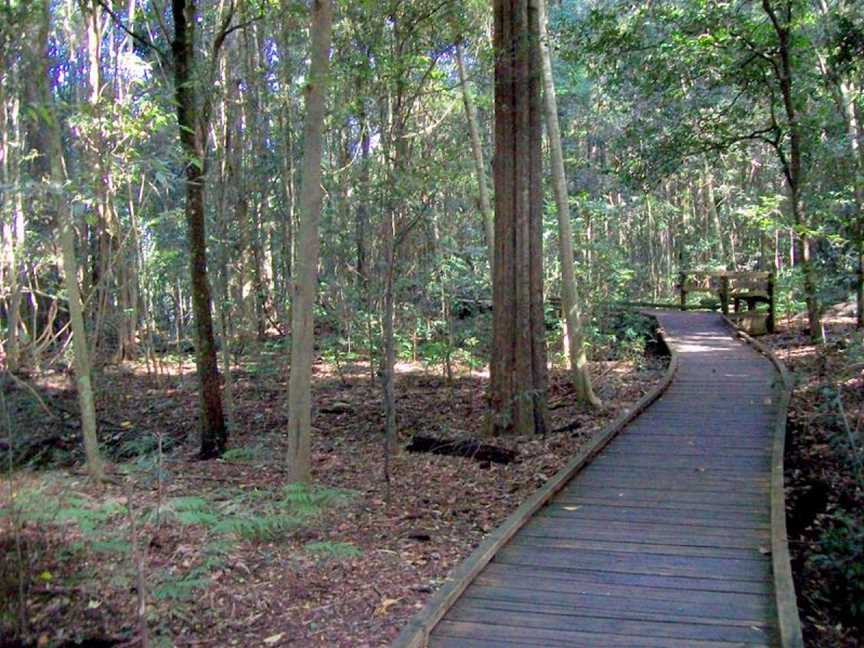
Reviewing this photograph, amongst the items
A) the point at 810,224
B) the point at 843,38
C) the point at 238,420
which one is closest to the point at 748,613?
the point at 843,38

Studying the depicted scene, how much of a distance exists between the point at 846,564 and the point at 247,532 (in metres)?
4.18

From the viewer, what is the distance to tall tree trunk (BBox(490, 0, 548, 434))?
9.88m

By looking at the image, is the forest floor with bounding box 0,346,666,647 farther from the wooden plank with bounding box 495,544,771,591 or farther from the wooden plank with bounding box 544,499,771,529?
the wooden plank with bounding box 544,499,771,529

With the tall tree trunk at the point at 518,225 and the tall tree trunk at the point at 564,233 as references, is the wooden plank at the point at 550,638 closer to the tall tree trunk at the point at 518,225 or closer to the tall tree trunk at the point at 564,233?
the tall tree trunk at the point at 518,225

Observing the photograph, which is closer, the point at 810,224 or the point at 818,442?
the point at 818,442

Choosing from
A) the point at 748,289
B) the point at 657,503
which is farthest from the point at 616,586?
the point at 748,289

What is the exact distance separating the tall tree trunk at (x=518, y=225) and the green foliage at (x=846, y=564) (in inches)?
174

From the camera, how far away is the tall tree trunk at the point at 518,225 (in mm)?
9875

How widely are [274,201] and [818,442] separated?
36.4ft

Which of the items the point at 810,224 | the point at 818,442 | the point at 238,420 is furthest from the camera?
the point at 810,224

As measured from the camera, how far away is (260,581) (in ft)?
18.2

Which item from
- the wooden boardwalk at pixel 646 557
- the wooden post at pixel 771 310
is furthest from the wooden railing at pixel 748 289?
the wooden boardwalk at pixel 646 557

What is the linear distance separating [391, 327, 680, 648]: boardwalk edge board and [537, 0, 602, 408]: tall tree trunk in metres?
2.31

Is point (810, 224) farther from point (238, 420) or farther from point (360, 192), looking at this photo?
point (238, 420)
